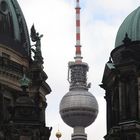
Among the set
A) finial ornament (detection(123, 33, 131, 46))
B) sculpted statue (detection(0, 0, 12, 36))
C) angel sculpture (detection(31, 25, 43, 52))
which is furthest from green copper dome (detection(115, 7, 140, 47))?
angel sculpture (detection(31, 25, 43, 52))

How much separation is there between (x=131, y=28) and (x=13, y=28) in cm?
1601

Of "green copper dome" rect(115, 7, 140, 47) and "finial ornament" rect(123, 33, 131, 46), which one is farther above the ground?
"green copper dome" rect(115, 7, 140, 47)

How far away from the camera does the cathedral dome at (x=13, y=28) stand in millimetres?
53438

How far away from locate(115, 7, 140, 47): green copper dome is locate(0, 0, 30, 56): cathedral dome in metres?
13.7

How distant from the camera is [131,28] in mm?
40875

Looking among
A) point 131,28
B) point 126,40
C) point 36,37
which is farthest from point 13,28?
point 126,40

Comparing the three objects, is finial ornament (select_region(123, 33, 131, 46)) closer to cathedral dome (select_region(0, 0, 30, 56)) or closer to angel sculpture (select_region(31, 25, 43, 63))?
cathedral dome (select_region(0, 0, 30, 56))

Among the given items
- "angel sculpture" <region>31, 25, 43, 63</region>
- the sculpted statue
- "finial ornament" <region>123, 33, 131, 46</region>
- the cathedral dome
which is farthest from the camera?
"angel sculpture" <region>31, 25, 43, 63</region>

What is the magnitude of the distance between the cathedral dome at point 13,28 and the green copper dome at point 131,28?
13669 mm

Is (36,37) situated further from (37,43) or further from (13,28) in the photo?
(13,28)

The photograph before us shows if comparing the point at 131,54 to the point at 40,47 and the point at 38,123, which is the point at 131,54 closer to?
the point at 38,123

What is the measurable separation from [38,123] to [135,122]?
8.15m

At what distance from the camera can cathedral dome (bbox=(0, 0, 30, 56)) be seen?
53.4 metres

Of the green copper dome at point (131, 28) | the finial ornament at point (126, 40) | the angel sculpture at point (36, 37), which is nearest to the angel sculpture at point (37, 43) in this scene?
the angel sculpture at point (36, 37)
